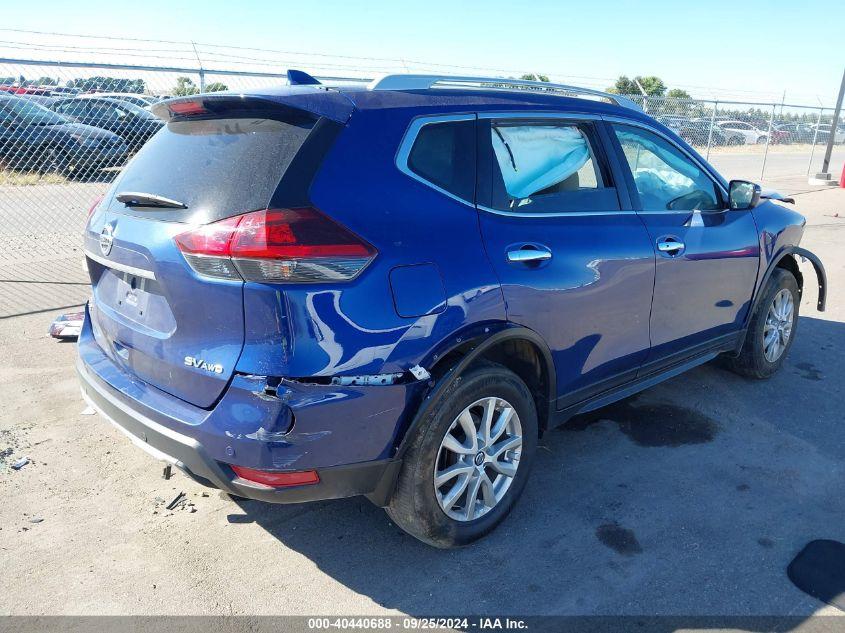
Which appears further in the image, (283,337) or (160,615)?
(160,615)

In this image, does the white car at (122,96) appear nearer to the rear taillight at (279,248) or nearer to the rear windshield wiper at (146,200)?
the rear windshield wiper at (146,200)

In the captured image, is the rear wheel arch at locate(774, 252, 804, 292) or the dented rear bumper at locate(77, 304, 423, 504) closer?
the dented rear bumper at locate(77, 304, 423, 504)

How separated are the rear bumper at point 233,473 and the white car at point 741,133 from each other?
1998 cm

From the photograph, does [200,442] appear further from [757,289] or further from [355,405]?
[757,289]

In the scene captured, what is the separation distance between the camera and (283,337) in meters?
2.42

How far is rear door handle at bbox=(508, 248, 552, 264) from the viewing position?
9.95 feet

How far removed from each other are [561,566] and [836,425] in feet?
8.28

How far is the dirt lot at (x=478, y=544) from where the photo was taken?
2.82 meters

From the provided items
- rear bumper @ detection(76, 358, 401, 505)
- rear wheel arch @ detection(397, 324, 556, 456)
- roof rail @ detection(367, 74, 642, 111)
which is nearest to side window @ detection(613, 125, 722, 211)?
roof rail @ detection(367, 74, 642, 111)

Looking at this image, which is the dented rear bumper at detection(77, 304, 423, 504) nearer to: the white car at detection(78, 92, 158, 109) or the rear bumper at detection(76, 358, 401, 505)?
the rear bumper at detection(76, 358, 401, 505)

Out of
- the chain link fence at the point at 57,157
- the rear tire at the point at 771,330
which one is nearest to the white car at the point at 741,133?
the chain link fence at the point at 57,157

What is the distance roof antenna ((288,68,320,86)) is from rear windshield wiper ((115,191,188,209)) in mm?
768

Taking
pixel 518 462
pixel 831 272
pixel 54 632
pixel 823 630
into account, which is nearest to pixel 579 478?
pixel 518 462

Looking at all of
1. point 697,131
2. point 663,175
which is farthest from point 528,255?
point 697,131
